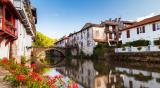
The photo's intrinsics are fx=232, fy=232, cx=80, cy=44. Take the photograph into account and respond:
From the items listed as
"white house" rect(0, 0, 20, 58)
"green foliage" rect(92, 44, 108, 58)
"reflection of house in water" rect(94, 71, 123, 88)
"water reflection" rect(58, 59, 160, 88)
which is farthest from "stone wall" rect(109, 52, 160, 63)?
"white house" rect(0, 0, 20, 58)

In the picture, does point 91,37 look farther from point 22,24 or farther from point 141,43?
point 22,24

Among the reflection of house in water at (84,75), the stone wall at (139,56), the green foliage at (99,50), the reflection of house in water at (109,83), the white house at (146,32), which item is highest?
the white house at (146,32)

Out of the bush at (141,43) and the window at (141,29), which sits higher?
the window at (141,29)

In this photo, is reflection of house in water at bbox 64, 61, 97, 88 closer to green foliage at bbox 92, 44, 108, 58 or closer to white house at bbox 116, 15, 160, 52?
white house at bbox 116, 15, 160, 52

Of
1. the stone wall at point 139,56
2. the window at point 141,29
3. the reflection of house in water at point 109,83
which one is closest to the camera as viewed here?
the reflection of house in water at point 109,83

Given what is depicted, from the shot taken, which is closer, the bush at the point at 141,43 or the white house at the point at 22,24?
the white house at the point at 22,24

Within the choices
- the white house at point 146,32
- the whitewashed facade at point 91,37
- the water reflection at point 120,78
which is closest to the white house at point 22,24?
the water reflection at point 120,78

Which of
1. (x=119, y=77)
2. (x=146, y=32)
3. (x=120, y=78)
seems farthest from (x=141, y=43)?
(x=120, y=78)

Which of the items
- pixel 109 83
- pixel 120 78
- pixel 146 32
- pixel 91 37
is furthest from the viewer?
pixel 91 37

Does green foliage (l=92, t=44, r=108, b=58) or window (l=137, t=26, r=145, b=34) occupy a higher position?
window (l=137, t=26, r=145, b=34)

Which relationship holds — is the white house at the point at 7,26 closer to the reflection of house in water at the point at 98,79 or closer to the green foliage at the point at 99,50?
the reflection of house in water at the point at 98,79

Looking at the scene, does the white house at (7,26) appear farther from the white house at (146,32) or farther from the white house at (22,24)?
the white house at (146,32)

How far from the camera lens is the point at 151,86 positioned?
17.1 meters

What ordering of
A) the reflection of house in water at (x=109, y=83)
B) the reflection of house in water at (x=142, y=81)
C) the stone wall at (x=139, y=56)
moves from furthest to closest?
the stone wall at (x=139, y=56)
the reflection of house in water at (x=109, y=83)
the reflection of house in water at (x=142, y=81)
